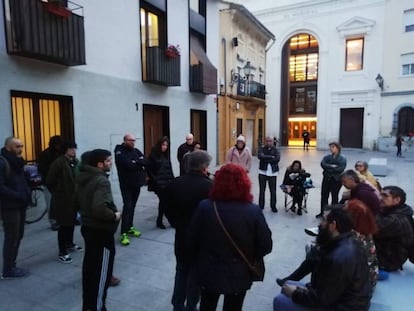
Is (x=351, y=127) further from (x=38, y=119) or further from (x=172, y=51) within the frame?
(x=38, y=119)

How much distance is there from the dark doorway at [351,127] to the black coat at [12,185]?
947 inches

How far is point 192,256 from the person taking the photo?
240cm

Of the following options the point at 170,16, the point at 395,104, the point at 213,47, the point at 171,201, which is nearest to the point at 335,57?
the point at 395,104

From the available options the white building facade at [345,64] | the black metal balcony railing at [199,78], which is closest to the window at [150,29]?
the black metal balcony railing at [199,78]

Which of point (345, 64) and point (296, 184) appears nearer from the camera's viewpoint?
point (296, 184)

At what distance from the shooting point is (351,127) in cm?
2366

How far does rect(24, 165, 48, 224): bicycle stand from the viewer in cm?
562

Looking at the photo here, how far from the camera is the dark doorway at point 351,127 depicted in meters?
23.3

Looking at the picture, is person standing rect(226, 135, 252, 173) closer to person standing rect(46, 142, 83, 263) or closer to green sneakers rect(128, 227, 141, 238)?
green sneakers rect(128, 227, 141, 238)

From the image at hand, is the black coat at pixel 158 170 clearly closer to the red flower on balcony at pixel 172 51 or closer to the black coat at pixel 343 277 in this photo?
the black coat at pixel 343 277

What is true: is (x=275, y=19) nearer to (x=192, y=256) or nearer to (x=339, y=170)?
(x=339, y=170)

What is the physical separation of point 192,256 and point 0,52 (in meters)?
5.29

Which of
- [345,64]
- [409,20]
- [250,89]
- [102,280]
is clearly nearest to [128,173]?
[102,280]

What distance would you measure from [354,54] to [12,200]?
25.2 meters
